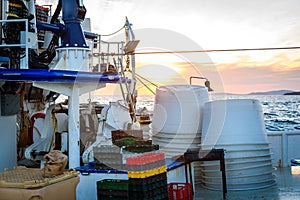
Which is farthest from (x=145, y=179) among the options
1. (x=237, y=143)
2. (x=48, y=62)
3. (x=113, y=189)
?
(x=48, y=62)

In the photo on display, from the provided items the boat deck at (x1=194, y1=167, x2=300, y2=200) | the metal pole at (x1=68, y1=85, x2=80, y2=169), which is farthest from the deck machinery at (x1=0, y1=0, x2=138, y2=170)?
the boat deck at (x1=194, y1=167, x2=300, y2=200)

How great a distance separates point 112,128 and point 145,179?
2.66 metres

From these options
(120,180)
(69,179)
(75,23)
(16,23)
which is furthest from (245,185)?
(16,23)

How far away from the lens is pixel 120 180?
7855 mm

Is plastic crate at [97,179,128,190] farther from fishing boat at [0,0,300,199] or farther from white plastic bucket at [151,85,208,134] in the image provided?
white plastic bucket at [151,85,208,134]

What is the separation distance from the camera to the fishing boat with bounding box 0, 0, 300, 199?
859cm

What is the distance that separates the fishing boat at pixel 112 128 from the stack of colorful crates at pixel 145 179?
0.16m

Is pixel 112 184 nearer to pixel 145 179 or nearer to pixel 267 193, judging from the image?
pixel 145 179

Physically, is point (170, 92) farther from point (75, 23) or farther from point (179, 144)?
point (75, 23)

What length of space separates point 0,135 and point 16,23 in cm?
255

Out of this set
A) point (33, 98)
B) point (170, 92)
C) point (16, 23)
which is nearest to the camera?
point (16, 23)

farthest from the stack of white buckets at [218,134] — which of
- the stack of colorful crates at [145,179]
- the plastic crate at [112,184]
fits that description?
the plastic crate at [112,184]

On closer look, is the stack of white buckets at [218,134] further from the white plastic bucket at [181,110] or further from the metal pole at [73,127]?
the metal pole at [73,127]

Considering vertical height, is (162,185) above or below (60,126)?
below
